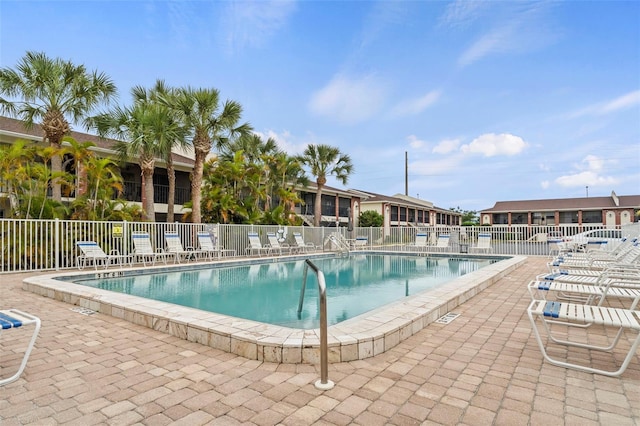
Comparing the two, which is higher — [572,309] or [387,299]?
[572,309]

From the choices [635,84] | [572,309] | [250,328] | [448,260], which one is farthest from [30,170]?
[635,84]

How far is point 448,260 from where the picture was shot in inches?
647

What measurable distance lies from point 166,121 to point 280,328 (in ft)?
42.2

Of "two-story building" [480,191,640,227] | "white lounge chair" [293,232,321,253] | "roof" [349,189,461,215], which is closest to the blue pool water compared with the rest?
"white lounge chair" [293,232,321,253]

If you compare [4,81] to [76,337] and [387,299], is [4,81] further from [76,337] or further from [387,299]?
[387,299]

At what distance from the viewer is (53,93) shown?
12.7 m

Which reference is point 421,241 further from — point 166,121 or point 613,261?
point 166,121

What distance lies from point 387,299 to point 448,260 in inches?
388

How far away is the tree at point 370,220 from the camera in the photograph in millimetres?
34844

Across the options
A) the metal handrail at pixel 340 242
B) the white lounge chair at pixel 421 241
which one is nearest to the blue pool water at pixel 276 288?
the white lounge chair at pixel 421 241

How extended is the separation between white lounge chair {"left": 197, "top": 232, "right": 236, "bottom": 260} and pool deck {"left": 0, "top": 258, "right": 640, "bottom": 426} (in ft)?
31.9

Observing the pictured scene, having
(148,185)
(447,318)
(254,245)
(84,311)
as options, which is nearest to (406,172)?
(254,245)

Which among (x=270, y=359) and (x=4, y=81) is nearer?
(x=270, y=359)

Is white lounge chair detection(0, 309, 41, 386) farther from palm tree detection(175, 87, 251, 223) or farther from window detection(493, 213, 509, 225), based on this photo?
window detection(493, 213, 509, 225)
